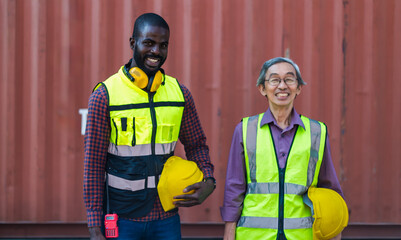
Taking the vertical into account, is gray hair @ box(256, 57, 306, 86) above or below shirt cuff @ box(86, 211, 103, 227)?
above

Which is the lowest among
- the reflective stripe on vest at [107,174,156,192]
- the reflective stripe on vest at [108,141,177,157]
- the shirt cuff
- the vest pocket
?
the shirt cuff

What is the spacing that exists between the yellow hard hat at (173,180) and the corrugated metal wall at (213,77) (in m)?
1.87

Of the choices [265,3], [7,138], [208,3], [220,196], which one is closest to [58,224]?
[7,138]

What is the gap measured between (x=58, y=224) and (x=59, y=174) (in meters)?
0.52

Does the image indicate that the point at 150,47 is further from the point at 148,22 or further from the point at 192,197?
the point at 192,197

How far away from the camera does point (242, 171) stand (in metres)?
1.95

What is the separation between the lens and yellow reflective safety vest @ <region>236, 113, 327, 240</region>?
6.12ft

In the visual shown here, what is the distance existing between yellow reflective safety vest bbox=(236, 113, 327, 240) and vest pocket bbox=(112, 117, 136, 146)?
1.97 ft

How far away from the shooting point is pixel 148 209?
182cm

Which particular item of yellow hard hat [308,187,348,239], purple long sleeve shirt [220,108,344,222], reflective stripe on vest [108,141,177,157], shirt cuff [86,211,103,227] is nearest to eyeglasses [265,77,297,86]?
purple long sleeve shirt [220,108,344,222]

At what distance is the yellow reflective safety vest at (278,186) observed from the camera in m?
1.87

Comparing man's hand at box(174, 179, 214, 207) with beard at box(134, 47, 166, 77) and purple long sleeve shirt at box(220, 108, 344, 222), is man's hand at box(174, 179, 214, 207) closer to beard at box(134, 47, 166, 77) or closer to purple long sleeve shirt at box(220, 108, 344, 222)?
purple long sleeve shirt at box(220, 108, 344, 222)

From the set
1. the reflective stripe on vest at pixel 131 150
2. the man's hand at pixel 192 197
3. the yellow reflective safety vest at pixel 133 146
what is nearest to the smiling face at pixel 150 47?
the yellow reflective safety vest at pixel 133 146

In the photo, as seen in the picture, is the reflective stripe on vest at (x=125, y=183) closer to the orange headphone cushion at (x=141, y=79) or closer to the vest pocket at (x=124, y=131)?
the vest pocket at (x=124, y=131)
